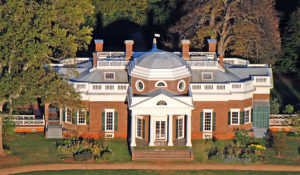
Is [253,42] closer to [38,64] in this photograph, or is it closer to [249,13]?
[249,13]

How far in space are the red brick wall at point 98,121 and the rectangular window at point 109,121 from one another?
1.39ft

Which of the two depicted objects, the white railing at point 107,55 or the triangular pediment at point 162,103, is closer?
the triangular pediment at point 162,103

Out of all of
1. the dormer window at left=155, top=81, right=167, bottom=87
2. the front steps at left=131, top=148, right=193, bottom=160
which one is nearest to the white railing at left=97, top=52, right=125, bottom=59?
the dormer window at left=155, top=81, right=167, bottom=87

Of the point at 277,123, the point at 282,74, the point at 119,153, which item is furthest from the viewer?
the point at 282,74

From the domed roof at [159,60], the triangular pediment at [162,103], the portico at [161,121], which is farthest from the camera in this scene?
the domed roof at [159,60]

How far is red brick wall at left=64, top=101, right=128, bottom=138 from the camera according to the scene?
77.1 m

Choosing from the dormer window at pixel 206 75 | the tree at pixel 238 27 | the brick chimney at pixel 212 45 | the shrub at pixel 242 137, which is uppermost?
the tree at pixel 238 27

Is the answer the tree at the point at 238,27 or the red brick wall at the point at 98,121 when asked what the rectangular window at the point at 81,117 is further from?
the tree at the point at 238,27

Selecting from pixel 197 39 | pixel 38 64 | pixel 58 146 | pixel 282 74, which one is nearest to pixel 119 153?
pixel 58 146

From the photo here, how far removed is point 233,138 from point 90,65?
1430 cm

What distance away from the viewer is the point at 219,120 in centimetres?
7762

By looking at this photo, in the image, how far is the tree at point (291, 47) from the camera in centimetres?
9900

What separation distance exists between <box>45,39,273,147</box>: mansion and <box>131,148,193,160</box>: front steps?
106cm

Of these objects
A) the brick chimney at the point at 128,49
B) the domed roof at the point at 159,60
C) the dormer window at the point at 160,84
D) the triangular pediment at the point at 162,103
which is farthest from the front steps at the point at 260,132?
the brick chimney at the point at 128,49
